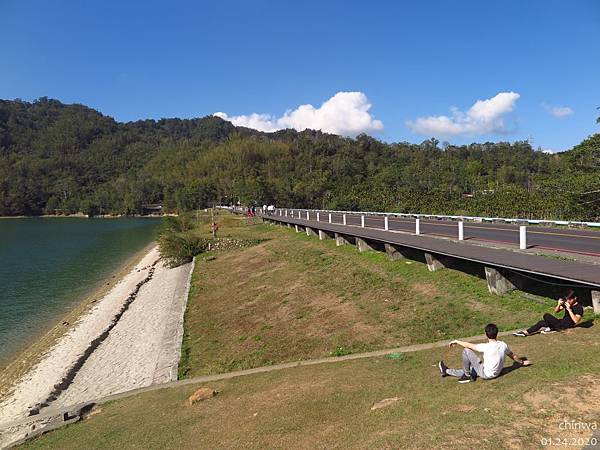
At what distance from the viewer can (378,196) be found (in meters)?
85.7

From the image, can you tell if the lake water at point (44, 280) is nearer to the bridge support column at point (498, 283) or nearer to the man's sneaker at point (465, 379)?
the man's sneaker at point (465, 379)

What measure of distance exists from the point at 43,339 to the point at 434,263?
18.6 metres

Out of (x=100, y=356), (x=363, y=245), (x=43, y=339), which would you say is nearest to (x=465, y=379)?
(x=100, y=356)

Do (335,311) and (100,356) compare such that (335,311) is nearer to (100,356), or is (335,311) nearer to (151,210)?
(100,356)

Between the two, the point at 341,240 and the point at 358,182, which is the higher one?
the point at 358,182

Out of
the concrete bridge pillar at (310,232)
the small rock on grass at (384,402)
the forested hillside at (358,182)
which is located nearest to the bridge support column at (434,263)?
the small rock on grass at (384,402)

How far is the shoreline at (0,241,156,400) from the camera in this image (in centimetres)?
1762

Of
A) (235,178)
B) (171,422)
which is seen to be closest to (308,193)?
(235,178)

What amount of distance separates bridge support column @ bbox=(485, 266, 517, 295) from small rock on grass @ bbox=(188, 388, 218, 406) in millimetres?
8786

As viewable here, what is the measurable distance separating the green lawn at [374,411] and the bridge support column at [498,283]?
4542mm

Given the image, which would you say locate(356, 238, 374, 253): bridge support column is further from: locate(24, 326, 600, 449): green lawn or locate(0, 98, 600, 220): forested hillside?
locate(0, 98, 600, 220): forested hillside

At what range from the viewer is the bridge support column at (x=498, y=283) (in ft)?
45.0

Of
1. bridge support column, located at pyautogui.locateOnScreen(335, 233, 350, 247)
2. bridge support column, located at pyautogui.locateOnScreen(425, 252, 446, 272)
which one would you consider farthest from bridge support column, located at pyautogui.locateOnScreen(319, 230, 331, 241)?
bridge support column, located at pyautogui.locateOnScreen(425, 252, 446, 272)

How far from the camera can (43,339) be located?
21938 mm
